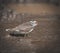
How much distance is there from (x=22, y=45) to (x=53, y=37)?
0.29m

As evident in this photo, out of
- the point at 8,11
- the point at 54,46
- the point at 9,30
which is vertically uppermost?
the point at 8,11

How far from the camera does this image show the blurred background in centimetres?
169

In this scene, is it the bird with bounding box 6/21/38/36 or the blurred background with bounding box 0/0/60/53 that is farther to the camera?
the bird with bounding box 6/21/38/36

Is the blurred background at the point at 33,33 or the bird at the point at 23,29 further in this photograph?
the bird at the point at 23,29

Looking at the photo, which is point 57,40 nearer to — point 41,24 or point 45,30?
point 45,30

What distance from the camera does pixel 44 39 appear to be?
1866mm

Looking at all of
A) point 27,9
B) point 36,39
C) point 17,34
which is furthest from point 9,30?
point 27,9

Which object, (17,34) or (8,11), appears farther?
(8,11)

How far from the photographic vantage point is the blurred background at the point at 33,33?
169 cm

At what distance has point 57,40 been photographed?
72.6 inches

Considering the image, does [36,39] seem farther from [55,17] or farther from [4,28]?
[55,17]

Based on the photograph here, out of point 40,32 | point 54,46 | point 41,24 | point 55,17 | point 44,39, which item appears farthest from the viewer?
point 55,17

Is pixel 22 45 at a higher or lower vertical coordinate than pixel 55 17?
lower

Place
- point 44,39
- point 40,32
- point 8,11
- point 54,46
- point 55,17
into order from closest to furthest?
1. point 54,46
2. point 44,39
3. point 40,32
4. point 55,17
5. point 8,11
